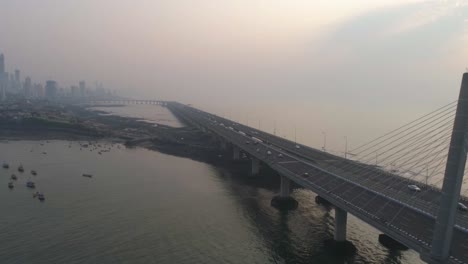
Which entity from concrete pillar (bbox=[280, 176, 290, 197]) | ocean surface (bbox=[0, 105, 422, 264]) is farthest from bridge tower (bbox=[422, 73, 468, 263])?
concrete pillar (bbox=[280, 176, 290, 197])

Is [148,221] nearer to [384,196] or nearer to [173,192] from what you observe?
[173,192]

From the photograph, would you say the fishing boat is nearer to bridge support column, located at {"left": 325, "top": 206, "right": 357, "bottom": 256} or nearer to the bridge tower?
bridge support column, located at {"left": 325, "top": 206, "right": 357, "bottom": 256}

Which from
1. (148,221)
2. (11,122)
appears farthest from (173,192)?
(11,122)

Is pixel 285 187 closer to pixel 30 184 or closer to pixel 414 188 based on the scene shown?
pixel 414 188

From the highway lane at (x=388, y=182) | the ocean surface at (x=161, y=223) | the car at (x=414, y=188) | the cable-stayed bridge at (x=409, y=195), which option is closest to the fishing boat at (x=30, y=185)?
the ocean surface at (x=161, y=223)

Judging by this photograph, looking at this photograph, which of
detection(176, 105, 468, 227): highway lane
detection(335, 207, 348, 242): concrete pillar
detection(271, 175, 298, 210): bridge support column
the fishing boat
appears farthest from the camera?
the fishing boat

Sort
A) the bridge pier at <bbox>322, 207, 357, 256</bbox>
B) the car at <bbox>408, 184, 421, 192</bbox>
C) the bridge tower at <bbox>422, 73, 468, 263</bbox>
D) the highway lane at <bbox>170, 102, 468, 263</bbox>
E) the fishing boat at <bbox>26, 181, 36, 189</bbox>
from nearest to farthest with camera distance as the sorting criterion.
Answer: the bridge tower at <bbox>422, 73, 468, 263</bbox> → the highway lane at <bbox>170, 102, 468, 263</bbox> → the bridge pier at <bbox>322, 207, 357, 256</bbox> → the car at <bbox>408, 184, 421, 192</bbox> → the fishing boat at <bbox>26, 181, 36, 189</bbox>
